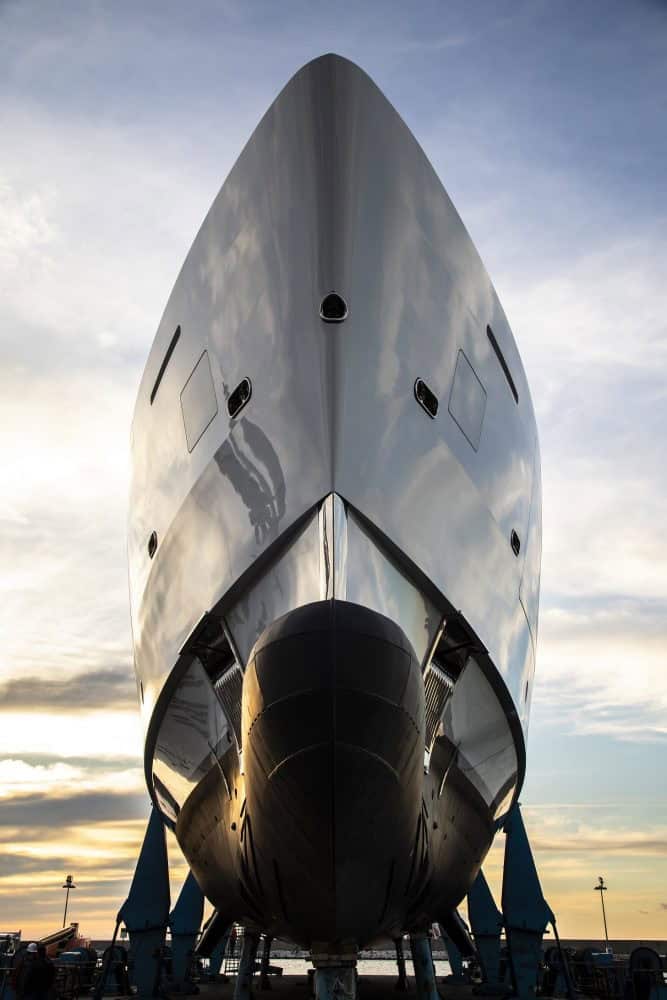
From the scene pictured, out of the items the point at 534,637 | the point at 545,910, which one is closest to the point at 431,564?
the point at 534,637

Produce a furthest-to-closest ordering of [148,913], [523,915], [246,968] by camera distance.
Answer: [523,915] → [148,913] → [246,968]

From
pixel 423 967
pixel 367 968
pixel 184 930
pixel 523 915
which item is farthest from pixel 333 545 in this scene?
pixel 367 968

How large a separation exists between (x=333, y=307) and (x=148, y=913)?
24.8 feet

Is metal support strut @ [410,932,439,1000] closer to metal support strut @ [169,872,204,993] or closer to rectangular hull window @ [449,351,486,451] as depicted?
rectangular hull window @ [449,351,486,451]

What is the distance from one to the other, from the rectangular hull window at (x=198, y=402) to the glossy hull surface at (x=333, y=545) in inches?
1.1

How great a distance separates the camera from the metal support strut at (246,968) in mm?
8430

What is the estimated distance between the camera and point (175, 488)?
615 centimetres

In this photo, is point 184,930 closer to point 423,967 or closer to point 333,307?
point 423,967

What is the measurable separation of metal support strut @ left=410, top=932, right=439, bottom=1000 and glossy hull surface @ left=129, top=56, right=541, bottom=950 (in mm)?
1640

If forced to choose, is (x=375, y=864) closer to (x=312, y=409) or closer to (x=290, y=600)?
(x=290, y=600)

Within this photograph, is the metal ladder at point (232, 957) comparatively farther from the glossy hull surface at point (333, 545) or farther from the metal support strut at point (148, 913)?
the glossy hull surface at point (333, 545)

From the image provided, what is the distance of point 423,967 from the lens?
24.4ft

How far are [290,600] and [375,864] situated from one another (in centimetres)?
151

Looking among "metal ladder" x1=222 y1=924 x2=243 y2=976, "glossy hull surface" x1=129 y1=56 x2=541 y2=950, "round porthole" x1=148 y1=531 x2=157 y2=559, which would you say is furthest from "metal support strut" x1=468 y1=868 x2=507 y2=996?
"round porthole" x1=148 y1=531 x2=157 y2=559
